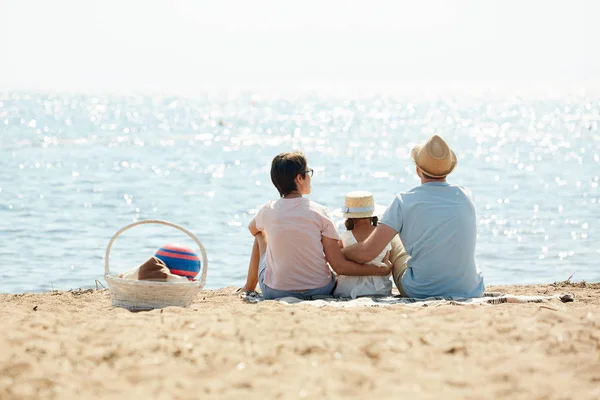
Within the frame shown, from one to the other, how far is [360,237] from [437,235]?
2.10 feet

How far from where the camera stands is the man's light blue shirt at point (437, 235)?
5926 mm

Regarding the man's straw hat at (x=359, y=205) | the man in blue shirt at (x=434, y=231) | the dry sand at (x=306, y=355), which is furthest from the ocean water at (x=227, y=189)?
the dry sand at (x=306, y=355)

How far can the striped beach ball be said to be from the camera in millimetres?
6023

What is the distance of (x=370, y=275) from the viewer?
6.29 m

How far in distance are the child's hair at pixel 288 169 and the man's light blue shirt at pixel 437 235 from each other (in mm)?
722

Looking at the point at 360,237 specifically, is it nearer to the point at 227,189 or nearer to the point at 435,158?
the point at 435,158

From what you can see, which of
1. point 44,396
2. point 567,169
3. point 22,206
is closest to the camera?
point 44,396

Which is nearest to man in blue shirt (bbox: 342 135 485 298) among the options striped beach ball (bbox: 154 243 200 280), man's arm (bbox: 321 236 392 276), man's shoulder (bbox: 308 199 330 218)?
man's arm (bbox: 321 236 392 276)

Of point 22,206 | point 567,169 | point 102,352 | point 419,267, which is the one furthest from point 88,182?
point 102,352

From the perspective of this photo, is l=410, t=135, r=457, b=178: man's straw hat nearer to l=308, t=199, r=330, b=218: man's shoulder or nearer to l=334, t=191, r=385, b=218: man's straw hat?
l=334, t=191, r=385, b=218: man's straw hat

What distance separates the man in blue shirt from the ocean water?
163 inches

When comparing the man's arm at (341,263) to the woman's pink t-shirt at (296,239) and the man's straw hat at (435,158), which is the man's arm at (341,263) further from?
the man's straw hat at (435,158)

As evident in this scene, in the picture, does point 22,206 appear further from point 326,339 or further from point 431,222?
point 326,339

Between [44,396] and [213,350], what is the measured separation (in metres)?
0.87
